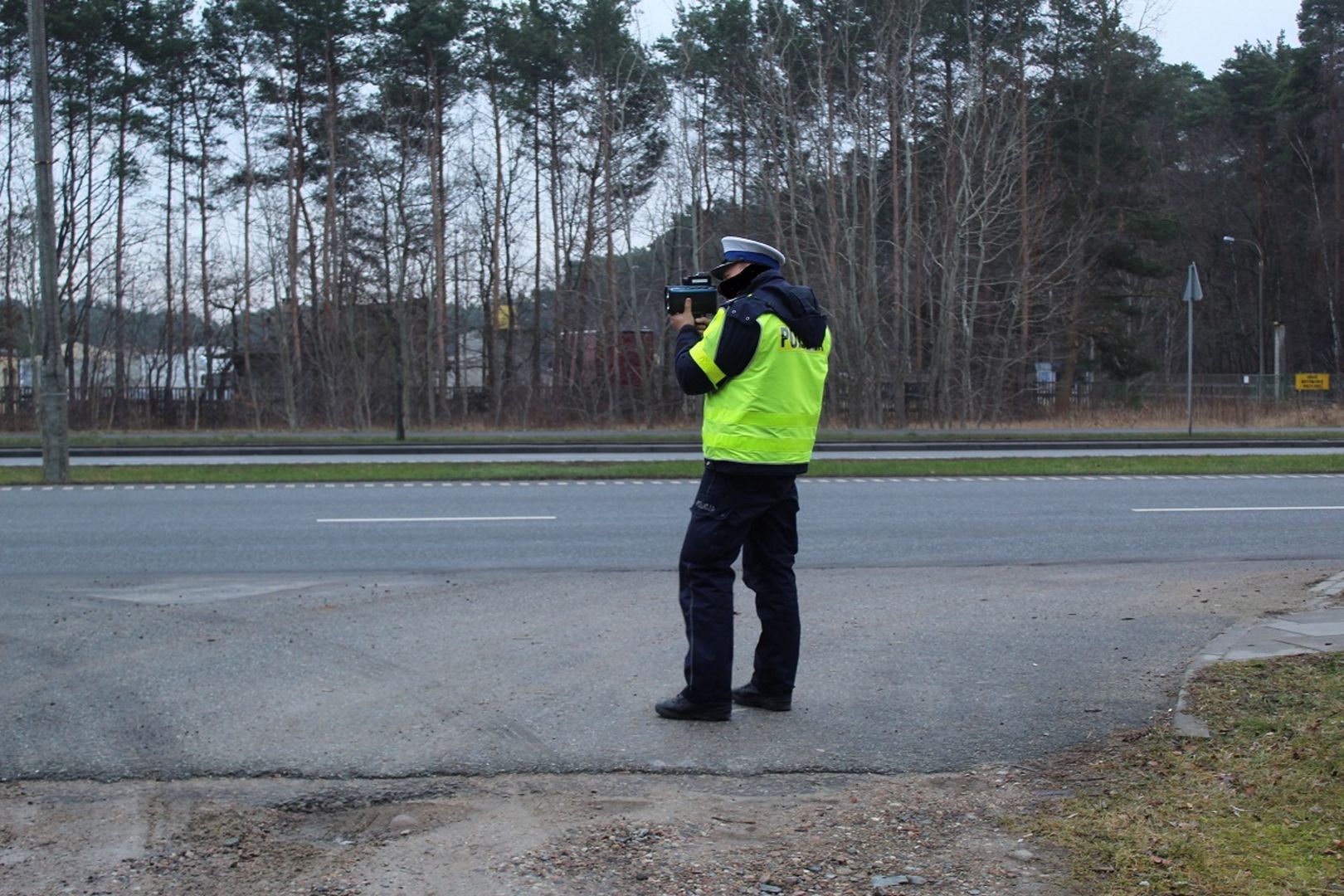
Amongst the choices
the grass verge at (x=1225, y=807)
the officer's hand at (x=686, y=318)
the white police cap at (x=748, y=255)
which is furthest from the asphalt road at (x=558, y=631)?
the white police cap at (x=748, y=255)

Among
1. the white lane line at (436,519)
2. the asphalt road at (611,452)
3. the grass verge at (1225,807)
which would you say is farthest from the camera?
the asphalt road at (611,452)

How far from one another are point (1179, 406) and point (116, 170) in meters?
29.9

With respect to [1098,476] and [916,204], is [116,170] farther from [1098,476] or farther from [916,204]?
[1098,476]

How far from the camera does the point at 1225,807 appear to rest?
4.28 m

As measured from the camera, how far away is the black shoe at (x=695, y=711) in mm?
5562

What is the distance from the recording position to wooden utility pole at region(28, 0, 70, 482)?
1731 centimetres

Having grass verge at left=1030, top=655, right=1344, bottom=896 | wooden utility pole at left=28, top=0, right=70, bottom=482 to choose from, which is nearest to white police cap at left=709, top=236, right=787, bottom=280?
grass verge at left=1030, top=655, right=1344, bottom=896

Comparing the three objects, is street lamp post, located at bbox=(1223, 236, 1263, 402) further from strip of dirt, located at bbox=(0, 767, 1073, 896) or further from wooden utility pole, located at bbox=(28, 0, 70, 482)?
strip of dirt, located at bbox=(0, 767, 1073, 896)

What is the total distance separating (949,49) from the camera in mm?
38688

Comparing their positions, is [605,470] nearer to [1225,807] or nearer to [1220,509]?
[1220,509]

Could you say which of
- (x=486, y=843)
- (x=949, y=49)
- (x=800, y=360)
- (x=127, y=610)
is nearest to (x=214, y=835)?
(x=486, y=843)

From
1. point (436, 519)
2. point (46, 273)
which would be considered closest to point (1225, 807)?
point (436, 519)

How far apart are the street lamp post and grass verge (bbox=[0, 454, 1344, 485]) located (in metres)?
21.8

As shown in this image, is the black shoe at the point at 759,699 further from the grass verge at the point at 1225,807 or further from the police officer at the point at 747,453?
the grass verge at the point at 1225,807
